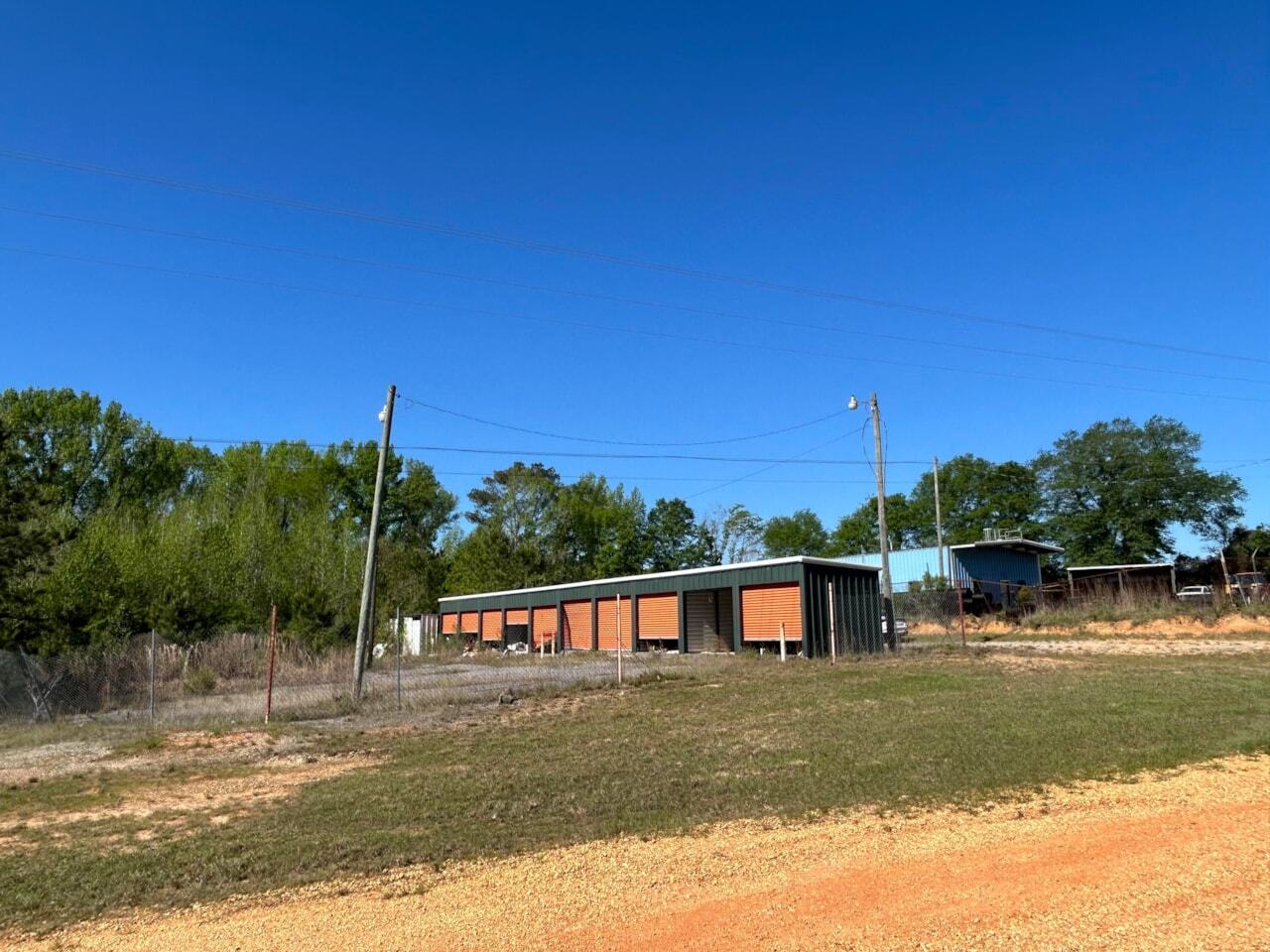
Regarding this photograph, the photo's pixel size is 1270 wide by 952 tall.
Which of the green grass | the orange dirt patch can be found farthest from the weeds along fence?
the orange dirt patch

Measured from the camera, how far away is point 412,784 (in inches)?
332

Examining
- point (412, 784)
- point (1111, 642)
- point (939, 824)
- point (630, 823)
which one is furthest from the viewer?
point (1111, 642)

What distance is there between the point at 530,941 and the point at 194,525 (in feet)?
112

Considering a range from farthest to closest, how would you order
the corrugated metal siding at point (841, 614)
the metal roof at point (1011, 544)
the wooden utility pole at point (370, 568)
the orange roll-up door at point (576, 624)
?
the metal roof at point (1011, 544) < the orange roll-up door at point (576, 624) < the corrugated metal siding at point (841, 614) < the wooden utility pole at point (370, 568)

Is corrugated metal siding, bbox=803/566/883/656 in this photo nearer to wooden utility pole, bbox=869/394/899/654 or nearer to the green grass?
wooden utility pole, bbox=869/394/899/654

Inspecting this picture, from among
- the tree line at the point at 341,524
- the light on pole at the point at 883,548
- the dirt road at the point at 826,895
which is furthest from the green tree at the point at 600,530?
the dirt road at the point at 826,895

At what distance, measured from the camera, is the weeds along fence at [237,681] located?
15383 mm

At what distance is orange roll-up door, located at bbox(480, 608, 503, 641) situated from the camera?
3969 cm

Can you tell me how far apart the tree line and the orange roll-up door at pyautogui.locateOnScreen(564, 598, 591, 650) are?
351 inches

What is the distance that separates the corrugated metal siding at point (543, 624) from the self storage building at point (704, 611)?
1.7 inches

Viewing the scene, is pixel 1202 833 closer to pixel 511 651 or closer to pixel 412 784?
pixel 412 784

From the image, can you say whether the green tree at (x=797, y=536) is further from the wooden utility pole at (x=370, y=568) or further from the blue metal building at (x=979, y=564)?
the wooden utility pole at (x=370, y=568)

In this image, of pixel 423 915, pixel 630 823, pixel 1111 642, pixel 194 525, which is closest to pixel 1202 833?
pixel 630 823

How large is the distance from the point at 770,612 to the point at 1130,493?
163 ft
